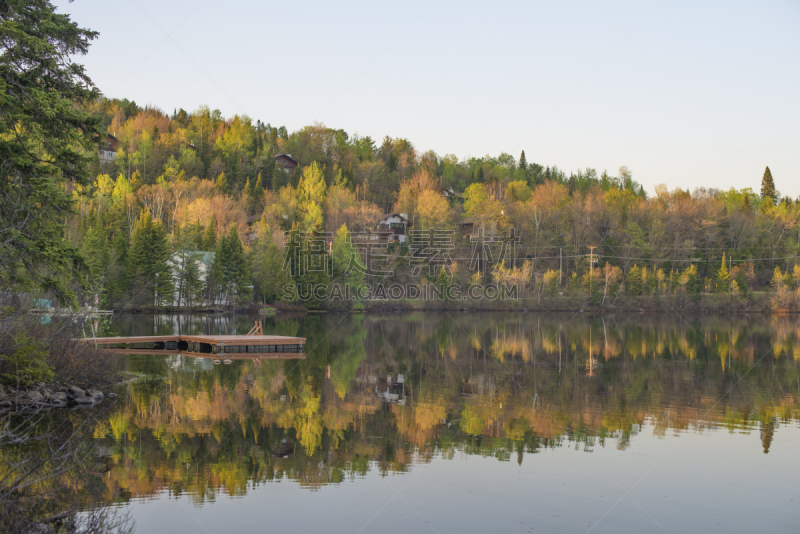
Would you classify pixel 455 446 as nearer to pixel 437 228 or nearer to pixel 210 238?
pixel 210 238

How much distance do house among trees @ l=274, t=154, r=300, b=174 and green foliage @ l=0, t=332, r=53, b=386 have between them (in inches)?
3760

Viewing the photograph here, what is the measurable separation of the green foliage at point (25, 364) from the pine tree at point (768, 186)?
11652 centimetres

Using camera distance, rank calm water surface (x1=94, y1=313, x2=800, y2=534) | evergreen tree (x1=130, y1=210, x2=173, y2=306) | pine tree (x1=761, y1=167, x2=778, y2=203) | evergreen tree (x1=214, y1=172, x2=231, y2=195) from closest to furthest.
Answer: calm water surface (x1=94, y1=313, x2=800, y2=534) → evergreen tree (x1=130, y1=210, x2=173, y2=306) → evergreen tree (x1=214, y1=172, x2=231, y2=195) → pine tree (x1=761, y1=167, x2=778, y2=203)

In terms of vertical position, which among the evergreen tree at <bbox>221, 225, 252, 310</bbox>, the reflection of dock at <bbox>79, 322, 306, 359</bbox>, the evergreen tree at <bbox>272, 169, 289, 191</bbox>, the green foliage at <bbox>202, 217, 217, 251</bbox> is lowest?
the reflection of dock at <bbox>79, 322, 306, 359</bbox>

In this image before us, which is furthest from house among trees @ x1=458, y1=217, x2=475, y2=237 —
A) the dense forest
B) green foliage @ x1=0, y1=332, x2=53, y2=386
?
green foliage @ x1=0, y1=332, x2=53, y2=386

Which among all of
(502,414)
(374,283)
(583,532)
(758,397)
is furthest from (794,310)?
(583,532)

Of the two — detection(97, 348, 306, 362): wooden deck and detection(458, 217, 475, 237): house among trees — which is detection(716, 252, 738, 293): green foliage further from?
detection(97, 348, 306, 362): wooden deck

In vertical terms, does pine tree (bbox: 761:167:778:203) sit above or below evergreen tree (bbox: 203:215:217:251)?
above

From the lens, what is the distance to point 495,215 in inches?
2837

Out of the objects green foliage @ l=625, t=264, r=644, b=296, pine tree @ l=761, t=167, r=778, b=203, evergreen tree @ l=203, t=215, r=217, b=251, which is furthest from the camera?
pine tree @ l=761, t=167, r=778, b=203

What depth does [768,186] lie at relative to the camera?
108 meters

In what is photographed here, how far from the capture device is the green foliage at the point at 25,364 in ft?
42.5

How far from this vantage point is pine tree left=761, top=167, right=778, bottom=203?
10712 cm

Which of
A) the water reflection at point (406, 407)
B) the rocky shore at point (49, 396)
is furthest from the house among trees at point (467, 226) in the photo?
the rocky shore at point (49, 396)
